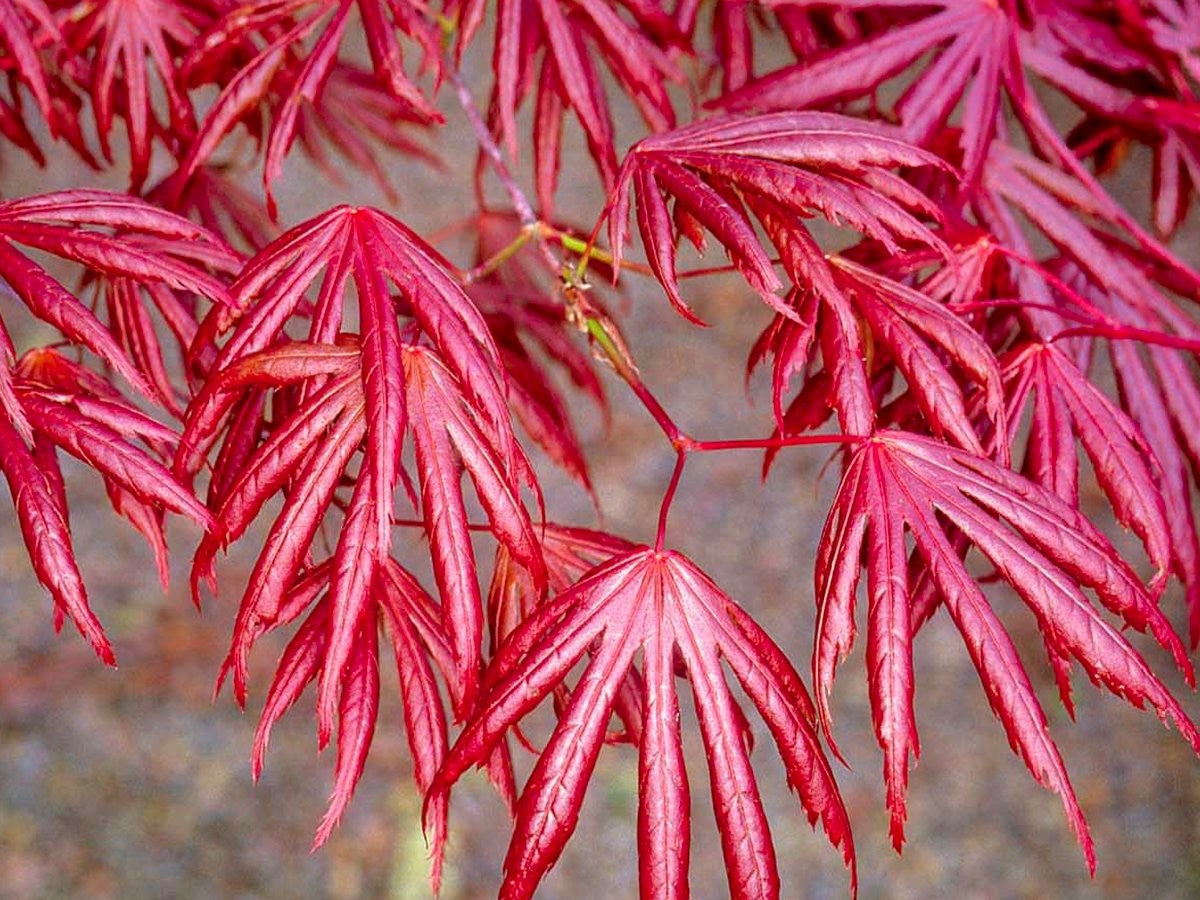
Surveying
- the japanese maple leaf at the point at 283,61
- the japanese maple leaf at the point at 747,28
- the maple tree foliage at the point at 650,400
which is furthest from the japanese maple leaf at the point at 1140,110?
the japanese maple leaf at the point at 283,61

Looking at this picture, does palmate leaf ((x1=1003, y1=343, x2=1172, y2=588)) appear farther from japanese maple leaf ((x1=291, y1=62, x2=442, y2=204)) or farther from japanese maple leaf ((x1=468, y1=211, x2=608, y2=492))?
japanese maple leaf ((x1=291, y1=62, x2=442, y2=204))

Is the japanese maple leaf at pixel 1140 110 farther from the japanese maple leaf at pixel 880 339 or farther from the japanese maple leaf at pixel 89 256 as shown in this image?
the japanese maple leaf at pixel 89 256

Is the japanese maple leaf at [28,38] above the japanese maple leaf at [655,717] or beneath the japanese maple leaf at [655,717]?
above

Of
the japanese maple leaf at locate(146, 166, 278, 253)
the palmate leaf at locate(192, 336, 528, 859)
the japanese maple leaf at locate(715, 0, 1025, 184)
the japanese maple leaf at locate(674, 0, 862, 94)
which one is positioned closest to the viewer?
the palmate leaf at locate(192, 336, 528, 859)

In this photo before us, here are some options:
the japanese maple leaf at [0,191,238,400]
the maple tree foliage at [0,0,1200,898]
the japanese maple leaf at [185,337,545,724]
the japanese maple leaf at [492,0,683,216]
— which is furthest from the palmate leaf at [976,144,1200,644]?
the japanese maple leaf at [0,191,238,400]

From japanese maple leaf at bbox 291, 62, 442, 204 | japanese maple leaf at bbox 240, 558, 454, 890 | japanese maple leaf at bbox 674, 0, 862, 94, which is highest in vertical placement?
japanese maple leaf at bbox 674, 0, 862, 94

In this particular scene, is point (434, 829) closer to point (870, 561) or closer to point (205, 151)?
point (870, 561)

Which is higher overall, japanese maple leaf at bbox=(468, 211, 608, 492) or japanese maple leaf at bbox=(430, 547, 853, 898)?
japanese maple leaf at bbox=(468, 211, 608, 492)

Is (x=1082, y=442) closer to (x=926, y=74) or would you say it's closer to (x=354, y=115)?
(x=926, y=74)
